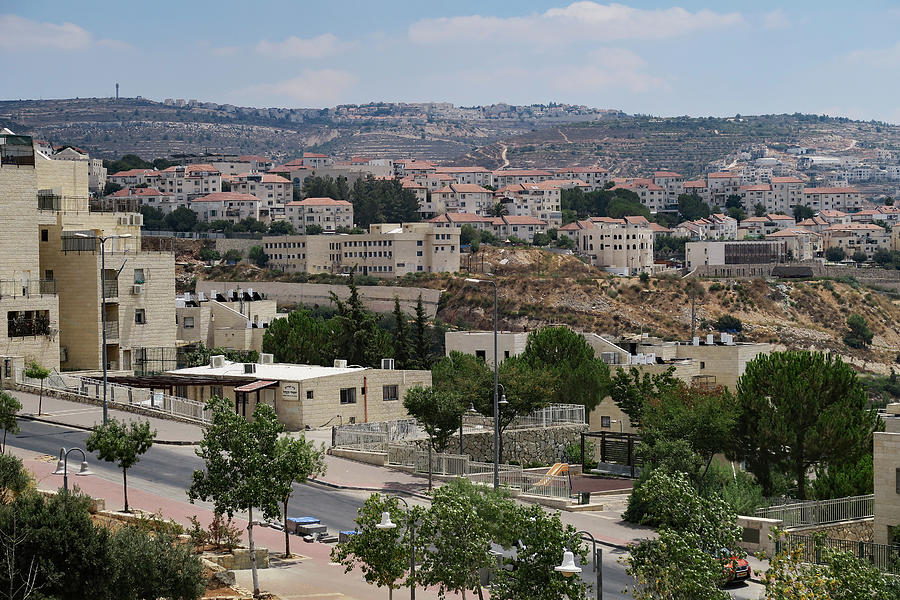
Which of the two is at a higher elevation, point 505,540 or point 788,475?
point 505,540

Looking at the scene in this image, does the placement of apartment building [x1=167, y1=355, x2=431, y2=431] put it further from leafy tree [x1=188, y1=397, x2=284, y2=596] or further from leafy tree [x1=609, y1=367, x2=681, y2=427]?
leafy tree [x1=188, y1=397, x2=284, y2=596]

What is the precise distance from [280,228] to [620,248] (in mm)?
51007

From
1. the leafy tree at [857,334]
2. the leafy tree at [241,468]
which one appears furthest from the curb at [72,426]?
the leafy tree at [857,334]

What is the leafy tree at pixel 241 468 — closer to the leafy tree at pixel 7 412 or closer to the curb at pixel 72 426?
the leafy tree at pixel 7 412

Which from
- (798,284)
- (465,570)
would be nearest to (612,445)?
(465,570)

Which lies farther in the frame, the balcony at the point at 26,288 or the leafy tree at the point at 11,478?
the balcony at the point at 26,288

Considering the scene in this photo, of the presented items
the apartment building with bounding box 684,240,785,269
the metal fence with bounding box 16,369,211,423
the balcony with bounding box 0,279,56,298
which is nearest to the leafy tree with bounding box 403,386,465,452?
the metal fence with bounding box 16,369,211,423

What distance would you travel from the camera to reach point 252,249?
175 meters

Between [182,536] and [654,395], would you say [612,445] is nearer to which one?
[654,395]

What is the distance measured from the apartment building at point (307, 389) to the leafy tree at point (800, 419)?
483 inches

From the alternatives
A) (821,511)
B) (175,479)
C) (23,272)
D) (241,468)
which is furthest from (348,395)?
(241,468)

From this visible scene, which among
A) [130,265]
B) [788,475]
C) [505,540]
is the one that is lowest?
[788,475]

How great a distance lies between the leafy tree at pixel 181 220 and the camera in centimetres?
19425

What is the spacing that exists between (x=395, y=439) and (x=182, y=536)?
58.2 feet
